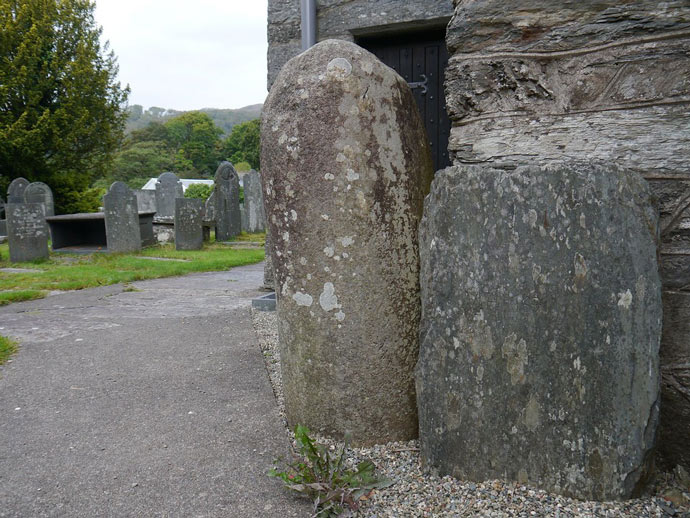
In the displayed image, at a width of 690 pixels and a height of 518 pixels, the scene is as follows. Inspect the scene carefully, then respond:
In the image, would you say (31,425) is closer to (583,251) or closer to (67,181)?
(583,251)

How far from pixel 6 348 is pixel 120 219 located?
24.7 feet

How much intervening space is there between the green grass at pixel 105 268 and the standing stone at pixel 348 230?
5117 millimetres

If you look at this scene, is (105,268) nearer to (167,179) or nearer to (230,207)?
(230,207)

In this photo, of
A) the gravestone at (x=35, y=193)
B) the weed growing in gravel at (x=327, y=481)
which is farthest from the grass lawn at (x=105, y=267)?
the weed growing in gravel at (x=327, y=481)

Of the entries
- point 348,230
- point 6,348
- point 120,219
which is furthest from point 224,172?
point 348,230

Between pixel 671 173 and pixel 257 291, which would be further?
pixel 257 291

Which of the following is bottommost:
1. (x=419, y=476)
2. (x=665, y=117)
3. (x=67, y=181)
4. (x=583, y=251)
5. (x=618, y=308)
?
(x=419, y=476)

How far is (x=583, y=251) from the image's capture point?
1.77 m

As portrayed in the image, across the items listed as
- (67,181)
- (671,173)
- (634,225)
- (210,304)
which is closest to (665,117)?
(671,173)

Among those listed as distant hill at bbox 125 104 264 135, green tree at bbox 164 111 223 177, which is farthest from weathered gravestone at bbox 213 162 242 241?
distant hill at bbox 125 104 264 135

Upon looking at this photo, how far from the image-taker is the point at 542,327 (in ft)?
6.00

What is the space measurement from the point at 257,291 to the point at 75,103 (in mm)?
17688

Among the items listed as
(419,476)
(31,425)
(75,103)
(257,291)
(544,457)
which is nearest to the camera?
(544,457)

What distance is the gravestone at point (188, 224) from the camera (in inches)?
451
